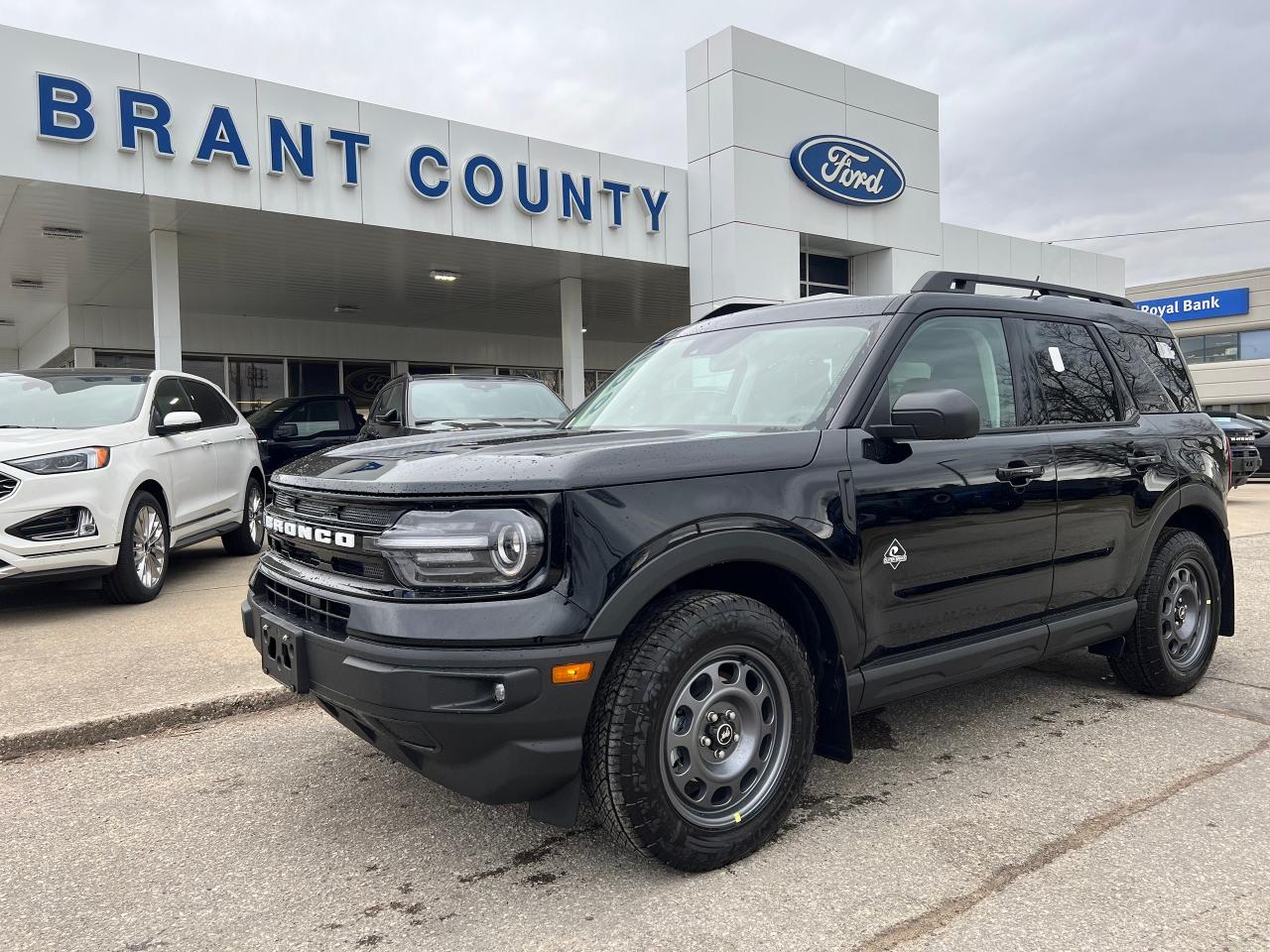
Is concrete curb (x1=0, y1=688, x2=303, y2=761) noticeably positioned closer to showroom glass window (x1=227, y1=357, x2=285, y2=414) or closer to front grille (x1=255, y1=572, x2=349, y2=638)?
front grille (x1=255, y1=572, x2=349, y2=638)

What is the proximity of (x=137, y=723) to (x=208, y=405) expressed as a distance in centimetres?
463

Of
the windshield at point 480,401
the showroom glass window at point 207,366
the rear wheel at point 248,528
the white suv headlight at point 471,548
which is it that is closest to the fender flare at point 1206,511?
the white suv headlight at point 471,548

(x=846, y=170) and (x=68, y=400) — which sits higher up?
(x=846, y=170)

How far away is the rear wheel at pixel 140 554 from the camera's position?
6.13 m

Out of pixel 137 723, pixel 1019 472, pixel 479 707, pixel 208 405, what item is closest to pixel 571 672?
pixel 479 707

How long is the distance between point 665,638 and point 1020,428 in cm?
193

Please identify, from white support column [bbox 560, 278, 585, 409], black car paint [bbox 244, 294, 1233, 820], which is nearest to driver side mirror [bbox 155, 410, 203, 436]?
black car paint [bbox 244, 294, 1233, 820]

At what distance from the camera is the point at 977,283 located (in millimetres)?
3988

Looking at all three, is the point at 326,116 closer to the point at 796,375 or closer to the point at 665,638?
the point at 796,375

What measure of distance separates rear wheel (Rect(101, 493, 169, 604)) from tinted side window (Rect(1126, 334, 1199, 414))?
20.2 feet

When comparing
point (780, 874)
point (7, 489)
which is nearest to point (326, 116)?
point (7, 489)

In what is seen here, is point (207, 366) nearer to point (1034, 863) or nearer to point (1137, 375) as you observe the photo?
point (1137, 375)

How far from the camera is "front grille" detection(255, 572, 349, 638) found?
8.53 ft

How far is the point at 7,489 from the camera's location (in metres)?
5.57
